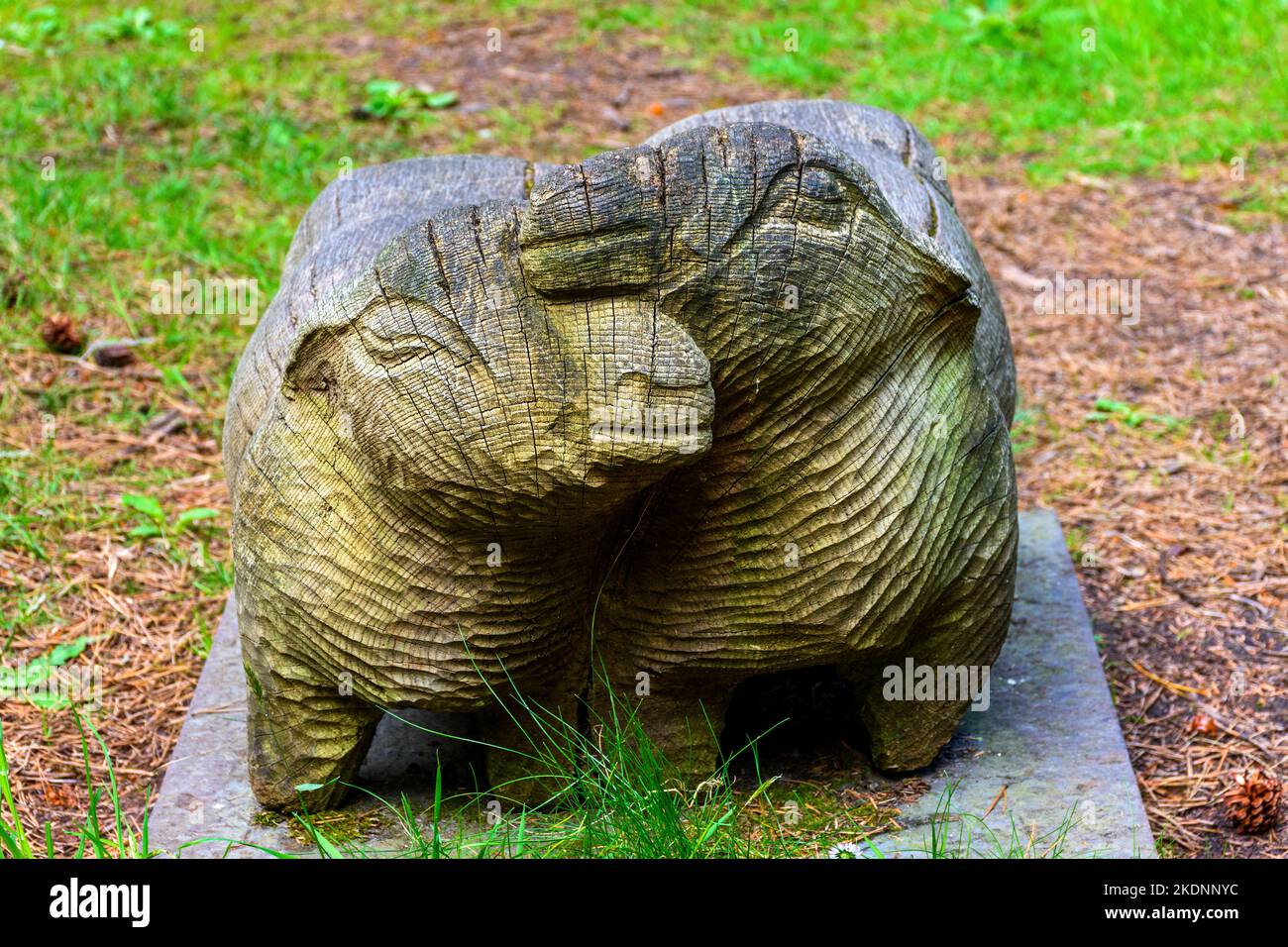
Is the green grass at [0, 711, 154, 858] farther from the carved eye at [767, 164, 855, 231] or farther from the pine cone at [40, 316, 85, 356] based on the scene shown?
the pine cone at [40, 316, 85, 356]

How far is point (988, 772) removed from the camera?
3.37m

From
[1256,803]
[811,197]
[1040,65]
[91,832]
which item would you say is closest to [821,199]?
[811,197]

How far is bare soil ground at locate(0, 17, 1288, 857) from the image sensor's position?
378 cm

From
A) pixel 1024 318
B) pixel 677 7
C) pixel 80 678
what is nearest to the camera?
pixel 80 678

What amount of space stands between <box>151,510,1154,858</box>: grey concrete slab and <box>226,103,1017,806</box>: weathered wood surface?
5.2 inches

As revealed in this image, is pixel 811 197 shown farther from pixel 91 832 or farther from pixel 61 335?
pixel 61 335

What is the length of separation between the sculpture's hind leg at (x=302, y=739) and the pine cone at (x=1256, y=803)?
1.91 metres

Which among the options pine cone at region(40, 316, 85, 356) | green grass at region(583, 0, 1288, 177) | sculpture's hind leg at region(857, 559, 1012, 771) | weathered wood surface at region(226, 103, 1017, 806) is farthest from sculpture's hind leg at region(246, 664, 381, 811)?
green grass at region(583, 0, 1288, 177)

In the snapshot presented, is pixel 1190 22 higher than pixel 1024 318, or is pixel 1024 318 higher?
pixel 1190 22

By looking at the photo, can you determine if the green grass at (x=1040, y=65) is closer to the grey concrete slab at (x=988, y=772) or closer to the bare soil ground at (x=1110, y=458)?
the bare soil ground at (x=1110, y=458)

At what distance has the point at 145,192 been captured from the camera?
6520mm
